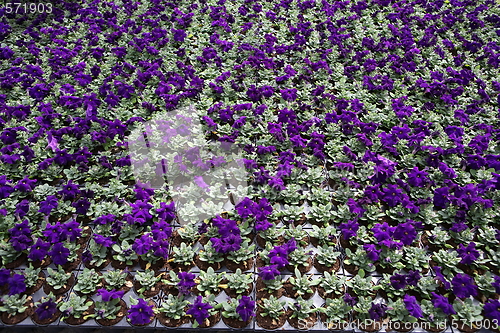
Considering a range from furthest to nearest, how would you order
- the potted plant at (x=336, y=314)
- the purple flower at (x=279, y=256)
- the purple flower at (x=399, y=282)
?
the purple flower at (x=279, y=256)
the purple flower at (x=399, y=282)
the potted plant at (x=336, y=314)

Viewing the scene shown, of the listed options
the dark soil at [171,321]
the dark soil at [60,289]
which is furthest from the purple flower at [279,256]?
the dark soil at [60,289]

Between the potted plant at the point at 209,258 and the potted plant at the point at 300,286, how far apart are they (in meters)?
0.72

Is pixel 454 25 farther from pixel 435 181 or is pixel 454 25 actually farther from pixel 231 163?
pixel 231 163

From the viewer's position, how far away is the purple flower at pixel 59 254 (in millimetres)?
3616

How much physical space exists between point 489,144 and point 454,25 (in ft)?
13.6

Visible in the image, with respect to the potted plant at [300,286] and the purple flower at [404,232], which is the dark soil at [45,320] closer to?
the potted plant at [300,286]

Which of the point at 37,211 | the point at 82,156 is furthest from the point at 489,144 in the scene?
the point at 37,211

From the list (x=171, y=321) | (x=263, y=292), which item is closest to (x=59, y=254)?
(x=171, y=321)

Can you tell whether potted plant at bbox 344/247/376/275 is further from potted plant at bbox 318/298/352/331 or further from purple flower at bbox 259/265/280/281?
purple flower at bbox 259/265/280/281

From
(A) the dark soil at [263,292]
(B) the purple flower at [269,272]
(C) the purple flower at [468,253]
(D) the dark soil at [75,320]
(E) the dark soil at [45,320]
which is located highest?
(C) the purple flower at [468,253]

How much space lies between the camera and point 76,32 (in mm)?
7430

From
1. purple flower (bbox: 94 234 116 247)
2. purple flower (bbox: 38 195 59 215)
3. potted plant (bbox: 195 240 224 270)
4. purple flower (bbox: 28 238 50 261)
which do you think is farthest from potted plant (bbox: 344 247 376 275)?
purple flower (bbox: 38 195 59 215)

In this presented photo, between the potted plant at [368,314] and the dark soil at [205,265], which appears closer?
the potted plant at [368,314]

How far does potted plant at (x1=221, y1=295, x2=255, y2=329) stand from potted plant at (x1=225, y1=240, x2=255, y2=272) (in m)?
0.37
